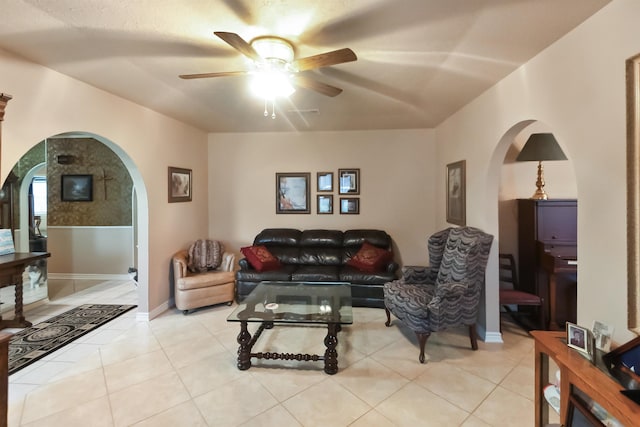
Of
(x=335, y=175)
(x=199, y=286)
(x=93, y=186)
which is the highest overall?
(x=335, y=175)

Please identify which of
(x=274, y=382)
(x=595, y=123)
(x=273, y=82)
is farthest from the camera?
(x=274, y=382)

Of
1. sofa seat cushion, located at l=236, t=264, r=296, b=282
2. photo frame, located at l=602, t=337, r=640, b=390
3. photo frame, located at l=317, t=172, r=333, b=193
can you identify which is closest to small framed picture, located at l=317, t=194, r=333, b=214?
photo frame, located at l=317, t=172, r=333, b=193

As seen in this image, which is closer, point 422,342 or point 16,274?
point 422,342

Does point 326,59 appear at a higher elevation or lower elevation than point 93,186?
higher

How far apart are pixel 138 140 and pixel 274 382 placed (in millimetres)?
2971

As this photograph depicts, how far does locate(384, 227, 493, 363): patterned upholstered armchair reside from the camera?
2717 mm

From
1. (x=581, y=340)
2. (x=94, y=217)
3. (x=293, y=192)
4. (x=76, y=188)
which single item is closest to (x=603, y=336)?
(x=581, y=340)

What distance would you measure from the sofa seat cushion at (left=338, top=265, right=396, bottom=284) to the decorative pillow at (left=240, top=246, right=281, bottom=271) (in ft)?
3.24

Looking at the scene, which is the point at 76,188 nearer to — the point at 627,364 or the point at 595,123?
the point at 595,123

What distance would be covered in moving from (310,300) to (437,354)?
4.31 feet

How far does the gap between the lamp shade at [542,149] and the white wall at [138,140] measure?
4290 millimetres

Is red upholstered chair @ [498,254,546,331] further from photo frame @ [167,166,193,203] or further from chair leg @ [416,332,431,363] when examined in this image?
photo frame @ [167,166,193,203]

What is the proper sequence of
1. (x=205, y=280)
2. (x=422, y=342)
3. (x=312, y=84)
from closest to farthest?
(x=312, y=84) → (x=422, y=342) → (x=205, y=280)

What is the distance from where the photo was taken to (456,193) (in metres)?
3.80
